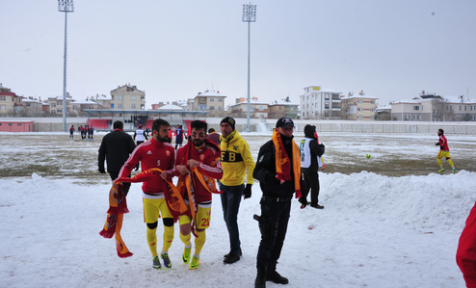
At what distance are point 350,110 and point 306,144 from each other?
84.9 metres

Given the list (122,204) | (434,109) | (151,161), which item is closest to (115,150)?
(122,204)

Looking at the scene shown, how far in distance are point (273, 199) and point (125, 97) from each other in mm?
83491

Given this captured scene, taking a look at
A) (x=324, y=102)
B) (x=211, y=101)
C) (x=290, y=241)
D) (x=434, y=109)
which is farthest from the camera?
(x=211, y=101)

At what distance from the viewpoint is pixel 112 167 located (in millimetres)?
5613

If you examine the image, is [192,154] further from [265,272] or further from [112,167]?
[112,167]

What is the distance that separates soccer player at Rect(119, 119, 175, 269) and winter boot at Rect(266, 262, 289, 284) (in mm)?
1206

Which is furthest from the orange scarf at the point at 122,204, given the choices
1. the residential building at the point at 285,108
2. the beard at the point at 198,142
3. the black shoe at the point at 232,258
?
the residential building at the point at 285,108

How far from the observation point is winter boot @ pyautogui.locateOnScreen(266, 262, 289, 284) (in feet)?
11.1

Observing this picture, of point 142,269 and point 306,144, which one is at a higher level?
point 306,144

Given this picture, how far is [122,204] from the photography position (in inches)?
150

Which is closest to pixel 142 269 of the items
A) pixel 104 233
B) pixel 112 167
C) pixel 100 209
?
pixel 104 233

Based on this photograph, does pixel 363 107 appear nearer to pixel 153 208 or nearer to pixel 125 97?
pixel 125 97

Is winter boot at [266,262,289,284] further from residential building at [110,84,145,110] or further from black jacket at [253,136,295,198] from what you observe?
residential building at [110,84,145,110]

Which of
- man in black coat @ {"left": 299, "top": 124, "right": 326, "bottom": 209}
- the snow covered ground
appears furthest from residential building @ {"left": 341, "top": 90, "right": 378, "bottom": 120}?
the snow covered ground
